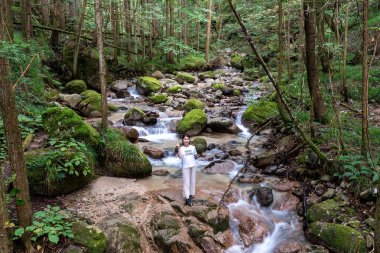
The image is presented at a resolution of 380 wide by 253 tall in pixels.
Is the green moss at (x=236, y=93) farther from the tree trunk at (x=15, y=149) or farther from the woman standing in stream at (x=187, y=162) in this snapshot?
the tree trunk at (x=15, y=149)

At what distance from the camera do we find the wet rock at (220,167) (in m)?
9.27

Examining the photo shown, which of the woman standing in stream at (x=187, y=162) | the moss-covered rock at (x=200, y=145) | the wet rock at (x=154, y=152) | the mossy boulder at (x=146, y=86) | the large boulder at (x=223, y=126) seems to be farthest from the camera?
the mossy boulder at (x=146, y=86)

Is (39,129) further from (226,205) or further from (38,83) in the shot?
(226,205)

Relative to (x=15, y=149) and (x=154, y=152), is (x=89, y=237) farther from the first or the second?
(x=154, y=152)

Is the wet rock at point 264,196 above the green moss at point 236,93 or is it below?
below

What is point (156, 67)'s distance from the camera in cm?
2455

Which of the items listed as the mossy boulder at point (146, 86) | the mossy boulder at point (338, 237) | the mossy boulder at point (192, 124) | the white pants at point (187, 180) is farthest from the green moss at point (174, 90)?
the mossy boulder at point (338, 237)

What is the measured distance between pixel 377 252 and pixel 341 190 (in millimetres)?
4790

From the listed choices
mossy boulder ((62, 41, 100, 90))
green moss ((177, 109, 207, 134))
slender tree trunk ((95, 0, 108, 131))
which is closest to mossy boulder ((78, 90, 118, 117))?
mossy boulder ((62, 41, 100, 90))

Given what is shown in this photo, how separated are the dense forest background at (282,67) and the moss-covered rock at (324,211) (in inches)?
20.3

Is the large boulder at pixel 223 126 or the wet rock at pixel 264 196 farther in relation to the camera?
the large boulder at pixel 223 126

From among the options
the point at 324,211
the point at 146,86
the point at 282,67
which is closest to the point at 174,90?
the point at 146,86

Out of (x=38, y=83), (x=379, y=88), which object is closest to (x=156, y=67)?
(x=38, y=83)

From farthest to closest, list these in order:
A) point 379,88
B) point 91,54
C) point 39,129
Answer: point 91,54, point 379,88, point 39,129
